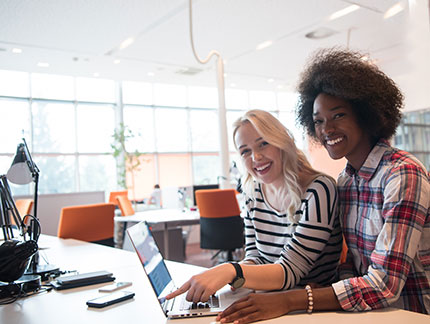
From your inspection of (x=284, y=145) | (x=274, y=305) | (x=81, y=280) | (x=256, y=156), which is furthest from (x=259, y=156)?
(x=81, y=280)

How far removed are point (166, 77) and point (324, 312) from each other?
8.40 m

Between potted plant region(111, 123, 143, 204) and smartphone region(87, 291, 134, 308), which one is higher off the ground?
potted plant region(111, 123, 143, 204)

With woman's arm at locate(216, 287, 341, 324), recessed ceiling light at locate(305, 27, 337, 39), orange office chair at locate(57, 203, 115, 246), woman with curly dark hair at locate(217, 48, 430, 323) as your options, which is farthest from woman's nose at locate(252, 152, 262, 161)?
recessed ceiling light at locate(305, 27, 337, 39)

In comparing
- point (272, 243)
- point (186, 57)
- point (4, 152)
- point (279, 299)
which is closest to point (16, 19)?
point (186, 57)

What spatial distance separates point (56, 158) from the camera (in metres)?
9.15

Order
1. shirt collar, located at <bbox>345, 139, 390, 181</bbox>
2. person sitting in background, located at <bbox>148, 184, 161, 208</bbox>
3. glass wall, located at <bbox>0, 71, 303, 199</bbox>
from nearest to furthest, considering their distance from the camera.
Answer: shirt collar, located at <bbox>345, 139, 390, 181</bbox>, person sitting in background, located at <bbox>148, 184, 161, 208</bbox>, glass wall, located at <bbox>0, 71, 303, 199</bbox>

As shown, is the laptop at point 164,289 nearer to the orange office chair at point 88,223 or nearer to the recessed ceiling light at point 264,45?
the orange office chair at point 88,223

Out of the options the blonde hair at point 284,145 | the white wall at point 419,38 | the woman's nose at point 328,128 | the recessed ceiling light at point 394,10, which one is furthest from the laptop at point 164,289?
the recessed ceiling light at point 394,10

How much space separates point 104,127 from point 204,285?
911 centimetres

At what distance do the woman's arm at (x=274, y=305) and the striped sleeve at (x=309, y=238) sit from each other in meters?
0.25

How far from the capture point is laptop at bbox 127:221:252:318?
114cm

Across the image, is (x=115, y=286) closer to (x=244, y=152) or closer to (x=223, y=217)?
(x=244, y=152)

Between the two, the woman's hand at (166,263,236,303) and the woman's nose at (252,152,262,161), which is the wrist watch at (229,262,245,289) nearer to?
the woman's hand at (166,263,236,303)

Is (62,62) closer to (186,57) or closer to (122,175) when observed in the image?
(186,57)
